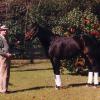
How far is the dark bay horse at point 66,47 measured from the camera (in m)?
15.9

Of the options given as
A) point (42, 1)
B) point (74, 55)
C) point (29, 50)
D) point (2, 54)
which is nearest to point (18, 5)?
point (42, 1)

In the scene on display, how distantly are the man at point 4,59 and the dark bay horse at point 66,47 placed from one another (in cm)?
137

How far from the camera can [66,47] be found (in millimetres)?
16516

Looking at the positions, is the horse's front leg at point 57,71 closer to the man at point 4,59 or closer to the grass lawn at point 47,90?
the grass lawn at point 47,90

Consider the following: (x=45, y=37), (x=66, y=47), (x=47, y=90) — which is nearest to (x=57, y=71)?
(x=47, y=90)

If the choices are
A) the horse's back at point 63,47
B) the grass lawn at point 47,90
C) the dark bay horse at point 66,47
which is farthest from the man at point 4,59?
the horse's back at point 63,47

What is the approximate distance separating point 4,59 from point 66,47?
109 inches

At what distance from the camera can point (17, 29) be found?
104 ft

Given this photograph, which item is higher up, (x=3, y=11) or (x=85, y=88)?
(x=3, y=11)

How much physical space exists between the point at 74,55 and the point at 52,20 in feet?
33.6

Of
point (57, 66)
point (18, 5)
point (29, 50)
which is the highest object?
point (18, 5)

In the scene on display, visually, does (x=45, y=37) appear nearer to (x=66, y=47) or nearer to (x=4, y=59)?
(x=66, y=47)

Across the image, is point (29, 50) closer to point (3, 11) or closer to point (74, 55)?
point (3, 11)

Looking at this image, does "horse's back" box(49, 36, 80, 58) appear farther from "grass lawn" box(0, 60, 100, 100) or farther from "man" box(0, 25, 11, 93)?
"man" box(0, 25, 11, 93)
